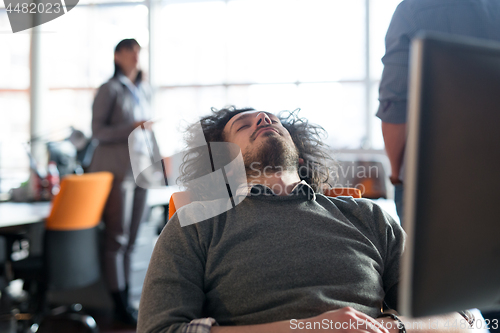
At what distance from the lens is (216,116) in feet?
5.13

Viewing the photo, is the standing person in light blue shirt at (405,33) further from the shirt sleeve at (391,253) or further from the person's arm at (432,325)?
the person's arm at (432,325)

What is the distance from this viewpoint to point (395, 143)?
1293 mm

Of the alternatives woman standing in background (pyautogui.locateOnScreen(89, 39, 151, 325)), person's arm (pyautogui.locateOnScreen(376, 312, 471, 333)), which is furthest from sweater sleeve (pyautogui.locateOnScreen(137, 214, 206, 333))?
woman standing in background (pyautogui.locateOnScreen(89, 39, 151, 325))

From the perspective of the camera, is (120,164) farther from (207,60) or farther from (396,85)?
(207,60)

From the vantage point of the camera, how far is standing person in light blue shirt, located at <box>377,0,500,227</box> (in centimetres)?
115

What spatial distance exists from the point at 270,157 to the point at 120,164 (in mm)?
1502

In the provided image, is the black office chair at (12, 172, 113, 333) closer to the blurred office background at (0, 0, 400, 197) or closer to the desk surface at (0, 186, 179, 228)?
the desk surface at (0, 186, 179, 228)

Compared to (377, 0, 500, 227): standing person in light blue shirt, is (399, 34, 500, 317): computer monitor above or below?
below

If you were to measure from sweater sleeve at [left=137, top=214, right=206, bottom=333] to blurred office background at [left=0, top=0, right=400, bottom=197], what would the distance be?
183 inches

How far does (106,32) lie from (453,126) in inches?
265

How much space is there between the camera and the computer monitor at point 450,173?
392 millimetres

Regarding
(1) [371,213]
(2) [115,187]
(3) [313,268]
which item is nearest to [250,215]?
(3) [313,268]

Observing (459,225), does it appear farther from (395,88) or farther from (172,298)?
(395,88)

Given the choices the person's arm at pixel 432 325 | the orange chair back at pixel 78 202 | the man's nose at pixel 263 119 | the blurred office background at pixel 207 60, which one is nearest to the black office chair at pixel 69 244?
the orange chair back at pixel 78 202
